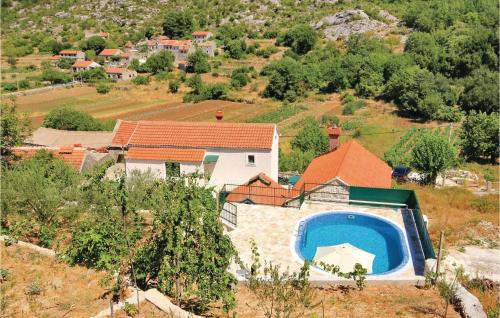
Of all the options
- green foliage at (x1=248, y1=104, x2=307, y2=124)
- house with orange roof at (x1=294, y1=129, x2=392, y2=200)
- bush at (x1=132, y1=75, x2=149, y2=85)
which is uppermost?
house with orange roof at (x1=294, y1=129, x2=392, y2=200)

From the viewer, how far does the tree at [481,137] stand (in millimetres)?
43406

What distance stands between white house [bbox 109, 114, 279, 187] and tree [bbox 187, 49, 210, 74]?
7170 cm

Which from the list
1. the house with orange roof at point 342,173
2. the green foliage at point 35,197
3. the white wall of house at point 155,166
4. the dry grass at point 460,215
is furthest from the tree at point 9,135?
the dry grass at point 460,215

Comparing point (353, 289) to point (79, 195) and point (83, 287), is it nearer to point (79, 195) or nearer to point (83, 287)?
point (83, 287)

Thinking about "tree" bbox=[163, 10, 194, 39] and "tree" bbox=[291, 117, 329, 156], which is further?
"tree" bbox=[163, 10, 194, 39]

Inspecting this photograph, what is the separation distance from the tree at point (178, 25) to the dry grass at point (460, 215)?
4734 inches

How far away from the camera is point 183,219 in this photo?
33.3 feet

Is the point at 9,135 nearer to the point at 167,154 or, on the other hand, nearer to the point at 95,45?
the point at 167,154

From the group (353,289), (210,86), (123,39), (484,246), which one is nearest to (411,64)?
(210,86)

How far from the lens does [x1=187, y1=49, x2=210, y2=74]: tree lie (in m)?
95.8

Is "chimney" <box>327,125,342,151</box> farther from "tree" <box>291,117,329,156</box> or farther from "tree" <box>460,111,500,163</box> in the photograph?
"tree" <box>460,111,500,163</box>

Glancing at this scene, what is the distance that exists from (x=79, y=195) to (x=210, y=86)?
2575 inches

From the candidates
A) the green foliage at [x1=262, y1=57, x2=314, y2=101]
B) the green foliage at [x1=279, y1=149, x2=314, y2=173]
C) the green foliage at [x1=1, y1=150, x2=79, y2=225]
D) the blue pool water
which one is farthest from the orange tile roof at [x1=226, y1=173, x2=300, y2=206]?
the green foliage at [x1=262, y1=57, x2=314, y2=101]

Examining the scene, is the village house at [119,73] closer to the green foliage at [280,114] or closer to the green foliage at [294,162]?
the green foliage at [280,114]
